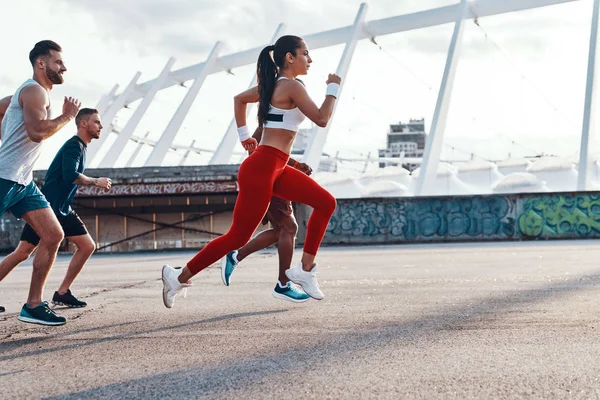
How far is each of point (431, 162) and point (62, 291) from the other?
2221 centimetres

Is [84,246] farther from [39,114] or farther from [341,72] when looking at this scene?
[341,72]

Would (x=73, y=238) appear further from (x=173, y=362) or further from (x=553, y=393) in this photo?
(x=553, y=393)

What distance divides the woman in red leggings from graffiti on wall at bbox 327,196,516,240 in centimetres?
2036

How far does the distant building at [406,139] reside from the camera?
13450 centimetres

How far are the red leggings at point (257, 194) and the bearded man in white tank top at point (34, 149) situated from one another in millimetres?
907

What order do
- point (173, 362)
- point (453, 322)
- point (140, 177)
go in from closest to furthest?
point (173, 362), point (453, 322), point (140, 177)

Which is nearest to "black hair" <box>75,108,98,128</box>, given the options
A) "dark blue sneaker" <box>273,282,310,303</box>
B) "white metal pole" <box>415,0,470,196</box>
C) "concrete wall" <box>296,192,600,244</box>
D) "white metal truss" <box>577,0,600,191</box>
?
"dark blue sneaker" <box>273,282,310,303</box>

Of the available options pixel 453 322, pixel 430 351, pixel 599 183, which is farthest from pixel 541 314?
pixel 599 183

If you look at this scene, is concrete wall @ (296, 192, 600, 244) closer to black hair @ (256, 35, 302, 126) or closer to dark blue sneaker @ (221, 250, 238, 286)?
dark blue sneaker @ (221, 250, 238, 286)

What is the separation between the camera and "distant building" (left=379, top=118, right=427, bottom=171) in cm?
13450

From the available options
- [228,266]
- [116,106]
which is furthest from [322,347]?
[116,106]

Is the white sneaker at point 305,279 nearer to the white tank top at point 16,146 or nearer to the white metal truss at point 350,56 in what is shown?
the white tank top at point 16,146

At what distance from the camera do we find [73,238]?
5590 millimetres

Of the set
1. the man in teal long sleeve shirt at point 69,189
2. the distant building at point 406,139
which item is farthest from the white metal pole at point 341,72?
the distant building at point 406,139
